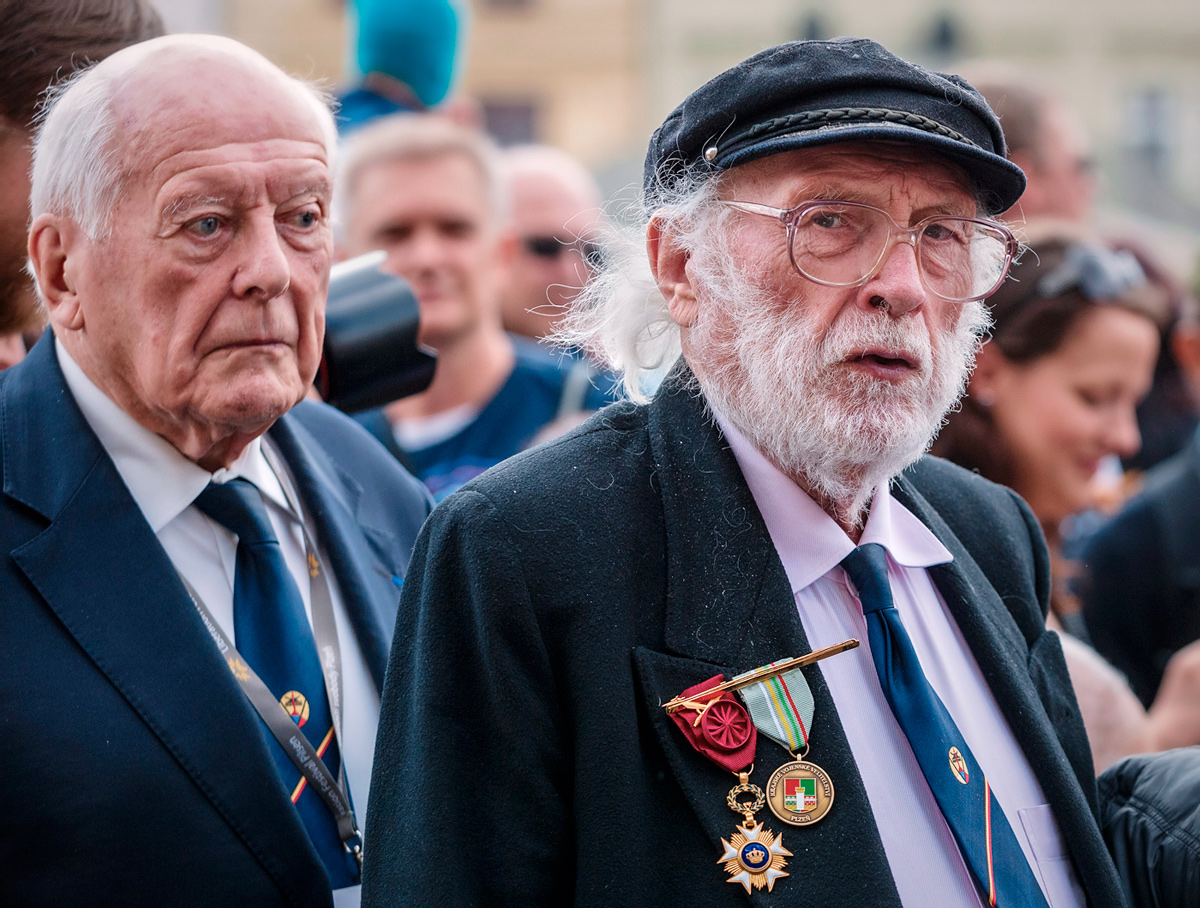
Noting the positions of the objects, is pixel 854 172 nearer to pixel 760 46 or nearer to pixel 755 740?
pixel 755 740

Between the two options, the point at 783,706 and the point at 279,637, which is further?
the point at 279,637

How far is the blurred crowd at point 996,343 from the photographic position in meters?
2.66

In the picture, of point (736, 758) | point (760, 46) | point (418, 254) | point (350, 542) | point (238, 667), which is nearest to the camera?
point (736, 758)

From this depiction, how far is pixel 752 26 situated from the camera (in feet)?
A: 93.8

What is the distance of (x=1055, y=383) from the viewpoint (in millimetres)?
3771

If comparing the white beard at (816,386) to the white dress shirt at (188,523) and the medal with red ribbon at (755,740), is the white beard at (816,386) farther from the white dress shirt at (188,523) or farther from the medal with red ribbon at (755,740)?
the white dress shirt at (188,523)

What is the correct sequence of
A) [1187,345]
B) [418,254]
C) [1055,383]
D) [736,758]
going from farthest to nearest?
[1187,345]
[418,254]
[1055,383]
[736,758]

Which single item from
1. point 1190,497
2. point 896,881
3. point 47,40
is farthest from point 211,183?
point 1190,497

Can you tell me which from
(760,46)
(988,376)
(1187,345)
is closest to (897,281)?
(988,376)

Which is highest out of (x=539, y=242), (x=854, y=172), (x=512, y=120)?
(x=854, y=172)

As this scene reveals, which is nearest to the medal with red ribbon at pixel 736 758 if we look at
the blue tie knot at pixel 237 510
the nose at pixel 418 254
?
the blue tie knot at pixel 237 510

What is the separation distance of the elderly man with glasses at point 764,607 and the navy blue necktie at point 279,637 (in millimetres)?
293

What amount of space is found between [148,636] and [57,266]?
26.4 inches

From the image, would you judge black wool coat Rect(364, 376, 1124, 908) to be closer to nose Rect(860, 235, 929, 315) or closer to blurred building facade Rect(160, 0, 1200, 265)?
nose Rect(860, 235, 929, 315)
